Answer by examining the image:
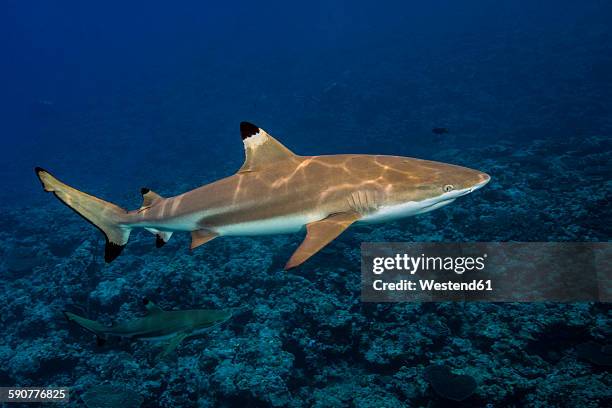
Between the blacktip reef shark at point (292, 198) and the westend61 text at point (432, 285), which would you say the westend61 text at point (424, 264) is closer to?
the westend61 text at point (432, 285)

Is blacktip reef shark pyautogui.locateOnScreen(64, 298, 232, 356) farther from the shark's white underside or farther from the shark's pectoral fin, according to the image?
the shark's white underside

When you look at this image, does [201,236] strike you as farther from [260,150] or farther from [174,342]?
[174,342]

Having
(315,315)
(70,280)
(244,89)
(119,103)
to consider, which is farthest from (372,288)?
(119,103)

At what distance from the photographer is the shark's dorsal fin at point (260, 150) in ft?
18.1

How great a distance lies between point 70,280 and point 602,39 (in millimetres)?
54781

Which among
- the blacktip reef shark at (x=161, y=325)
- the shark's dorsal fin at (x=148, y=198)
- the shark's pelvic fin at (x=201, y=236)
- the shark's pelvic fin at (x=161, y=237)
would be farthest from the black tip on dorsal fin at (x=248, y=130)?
the blacktip reef shark at (x=161, y=325)

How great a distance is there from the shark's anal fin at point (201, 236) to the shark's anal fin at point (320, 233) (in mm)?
1717

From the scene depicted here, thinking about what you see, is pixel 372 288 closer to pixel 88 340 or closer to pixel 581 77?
pixel 88 340

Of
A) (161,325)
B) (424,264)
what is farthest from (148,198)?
(424,264)

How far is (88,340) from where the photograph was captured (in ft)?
27.8

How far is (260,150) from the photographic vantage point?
5.60 meters

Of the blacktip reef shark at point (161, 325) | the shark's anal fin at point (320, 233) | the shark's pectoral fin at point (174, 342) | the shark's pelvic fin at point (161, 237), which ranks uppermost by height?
the shark's pelvic fin at point (161, 237)

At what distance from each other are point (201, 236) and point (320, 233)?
2.16m

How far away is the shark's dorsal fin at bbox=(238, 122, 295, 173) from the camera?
18.1 ft
